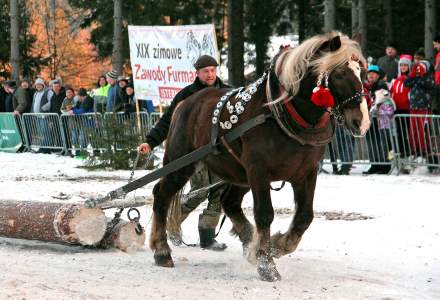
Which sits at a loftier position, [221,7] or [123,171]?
[221,7]

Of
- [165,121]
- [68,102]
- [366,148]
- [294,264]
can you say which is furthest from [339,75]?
[68,102]

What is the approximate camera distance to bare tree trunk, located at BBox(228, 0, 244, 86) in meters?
24.1

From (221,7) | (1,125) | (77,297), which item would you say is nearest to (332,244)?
(77,297)

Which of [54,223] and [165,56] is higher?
[165,56]

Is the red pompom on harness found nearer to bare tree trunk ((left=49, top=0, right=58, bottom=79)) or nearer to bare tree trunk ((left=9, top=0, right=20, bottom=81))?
bare tree trunk ((left=9, top=0, right=20, bottom=81))

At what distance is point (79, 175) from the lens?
14.5m

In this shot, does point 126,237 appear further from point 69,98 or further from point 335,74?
point 69,98

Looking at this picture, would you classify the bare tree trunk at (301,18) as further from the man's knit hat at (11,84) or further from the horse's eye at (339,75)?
the horse's eye at (339,75)

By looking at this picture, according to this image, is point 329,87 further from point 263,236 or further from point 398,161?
point 398,161

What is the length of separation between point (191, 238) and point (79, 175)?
634cm

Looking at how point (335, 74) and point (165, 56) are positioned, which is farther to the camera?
point (165, 56)

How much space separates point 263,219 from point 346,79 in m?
1.25

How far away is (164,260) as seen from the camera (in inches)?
Result: 275

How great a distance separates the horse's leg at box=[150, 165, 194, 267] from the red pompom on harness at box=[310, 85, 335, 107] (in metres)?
1.69
